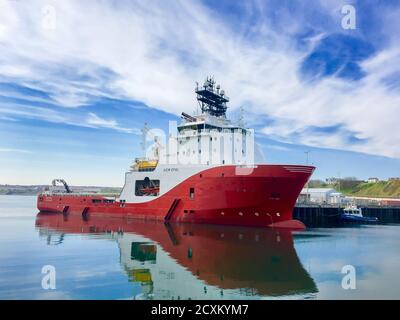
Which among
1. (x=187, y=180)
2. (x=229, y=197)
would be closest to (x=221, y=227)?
(x=229, y=197)

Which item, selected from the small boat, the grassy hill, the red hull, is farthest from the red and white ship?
the grassy hill

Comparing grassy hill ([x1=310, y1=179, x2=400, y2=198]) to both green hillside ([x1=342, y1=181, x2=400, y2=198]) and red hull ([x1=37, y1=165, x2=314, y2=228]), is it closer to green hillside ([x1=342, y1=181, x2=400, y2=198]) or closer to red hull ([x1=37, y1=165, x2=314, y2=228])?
green hillside ([x1=342, y1=181, x2=400, y2=198])

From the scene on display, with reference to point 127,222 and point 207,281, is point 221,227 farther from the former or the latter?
Answer: point 207,281

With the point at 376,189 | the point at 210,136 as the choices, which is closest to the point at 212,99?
the point at 210,136

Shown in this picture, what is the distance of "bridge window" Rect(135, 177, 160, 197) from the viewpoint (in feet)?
101

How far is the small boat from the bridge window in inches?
941

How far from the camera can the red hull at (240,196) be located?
23.8 metres
